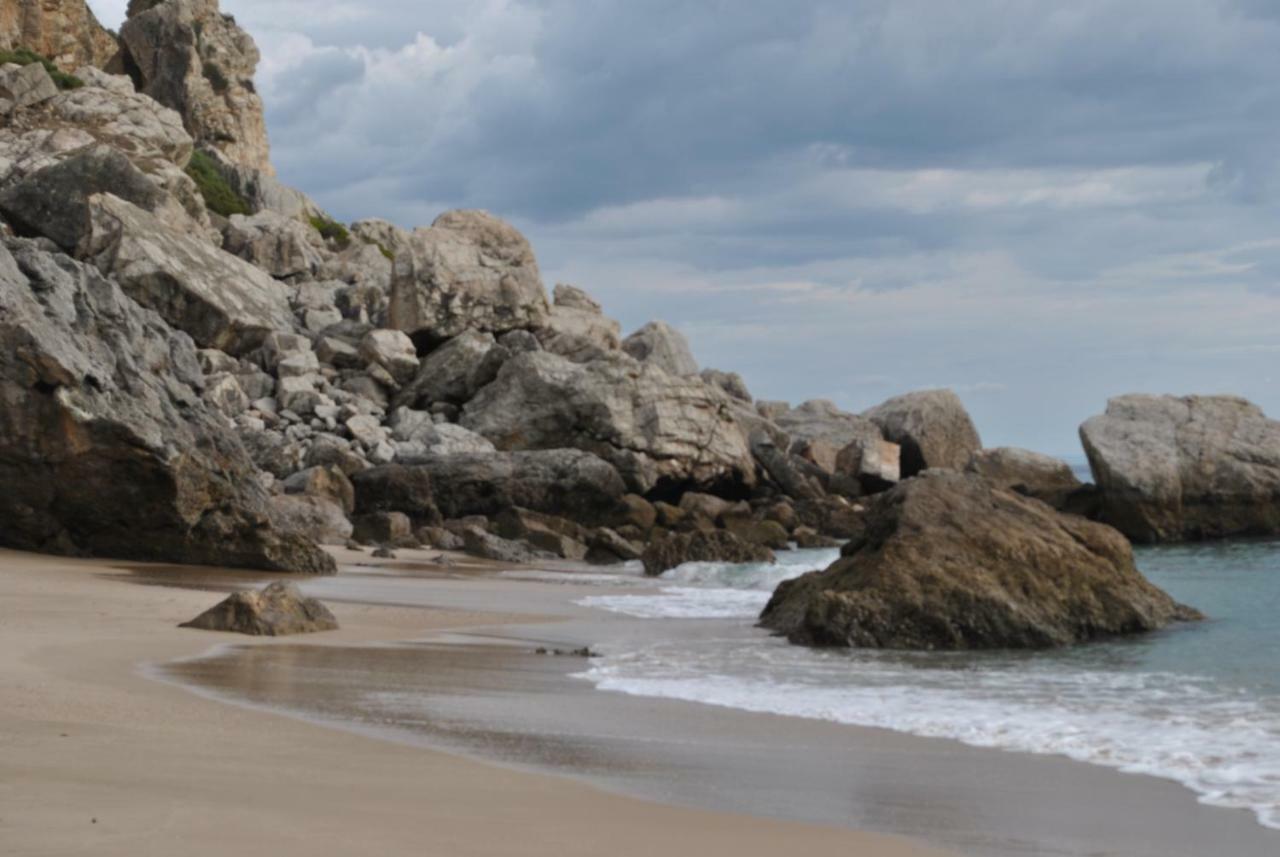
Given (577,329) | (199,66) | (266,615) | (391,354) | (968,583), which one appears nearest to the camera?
(266,615)

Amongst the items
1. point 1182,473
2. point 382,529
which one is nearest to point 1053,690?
point 382,529

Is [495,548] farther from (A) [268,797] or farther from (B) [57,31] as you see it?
(B) [57,31]

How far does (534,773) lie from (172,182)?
4461 centimetres

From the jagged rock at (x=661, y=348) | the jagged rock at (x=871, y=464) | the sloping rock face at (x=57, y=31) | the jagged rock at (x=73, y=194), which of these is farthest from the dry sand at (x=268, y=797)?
the sloping rock face at (x=57, y=31)

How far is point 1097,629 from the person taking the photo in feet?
41.0

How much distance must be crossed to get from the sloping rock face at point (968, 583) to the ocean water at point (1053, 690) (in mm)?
393

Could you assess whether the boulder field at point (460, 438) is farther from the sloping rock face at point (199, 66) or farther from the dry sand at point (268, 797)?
the sloping rock face at point (199, 66)

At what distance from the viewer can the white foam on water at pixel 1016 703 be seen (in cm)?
653

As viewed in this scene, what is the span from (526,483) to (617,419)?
379 centimetres

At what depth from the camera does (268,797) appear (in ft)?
15.4

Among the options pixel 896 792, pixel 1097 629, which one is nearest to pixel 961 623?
pixel 1097 629

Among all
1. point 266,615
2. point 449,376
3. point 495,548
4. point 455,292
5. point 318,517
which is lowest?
point 266,615

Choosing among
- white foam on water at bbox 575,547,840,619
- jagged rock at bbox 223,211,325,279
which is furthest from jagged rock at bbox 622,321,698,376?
white foam on water at bbox 575,547,840,619

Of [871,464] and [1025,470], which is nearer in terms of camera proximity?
[1025,470]
